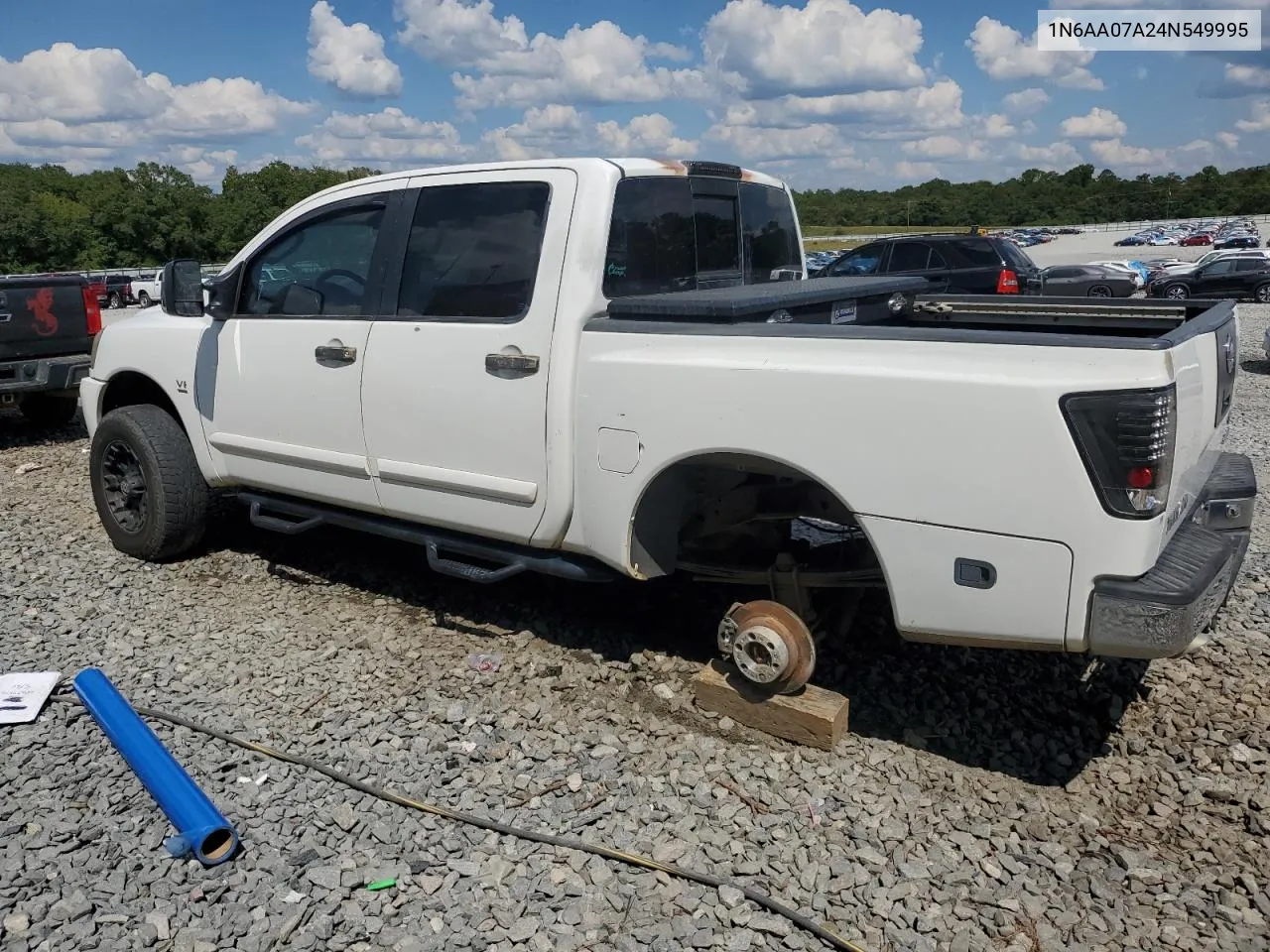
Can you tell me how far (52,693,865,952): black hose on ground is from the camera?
2.82 m

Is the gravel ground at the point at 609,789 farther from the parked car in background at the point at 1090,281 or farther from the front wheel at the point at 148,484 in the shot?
the parked car in background at the point at 1090,281

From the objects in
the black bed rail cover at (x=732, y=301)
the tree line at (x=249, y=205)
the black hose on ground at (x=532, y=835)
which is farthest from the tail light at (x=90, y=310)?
the tree line at (x=249, y=205)

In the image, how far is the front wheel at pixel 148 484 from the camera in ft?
18.0

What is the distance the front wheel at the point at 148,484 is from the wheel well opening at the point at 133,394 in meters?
0.15

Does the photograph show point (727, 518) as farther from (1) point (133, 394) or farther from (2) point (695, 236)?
(1) point (133, 394)

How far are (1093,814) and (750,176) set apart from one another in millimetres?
3113

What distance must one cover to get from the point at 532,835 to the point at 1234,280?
2633 cm

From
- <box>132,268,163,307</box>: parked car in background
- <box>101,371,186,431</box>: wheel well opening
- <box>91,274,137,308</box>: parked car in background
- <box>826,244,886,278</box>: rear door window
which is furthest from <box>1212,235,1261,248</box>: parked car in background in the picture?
<box>101,371,186,431</box>: wheel well opening

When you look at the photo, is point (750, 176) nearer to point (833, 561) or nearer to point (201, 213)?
point (833, 561)

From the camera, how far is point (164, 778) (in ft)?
11.1

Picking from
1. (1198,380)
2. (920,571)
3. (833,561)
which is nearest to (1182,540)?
(1198,380)

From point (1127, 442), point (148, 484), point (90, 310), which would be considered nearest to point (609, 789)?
point (1127, 442)

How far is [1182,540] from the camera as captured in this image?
3273 millimetres

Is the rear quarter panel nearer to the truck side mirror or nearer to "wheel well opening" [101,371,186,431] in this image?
the truck side mirror
